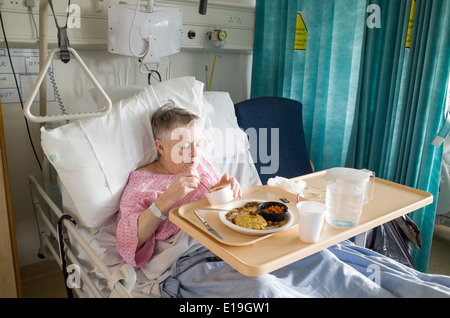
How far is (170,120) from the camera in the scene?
57.7 inches

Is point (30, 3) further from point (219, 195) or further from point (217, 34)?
point (219, 195)

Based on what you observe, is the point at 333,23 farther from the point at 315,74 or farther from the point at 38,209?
the point at 38,209

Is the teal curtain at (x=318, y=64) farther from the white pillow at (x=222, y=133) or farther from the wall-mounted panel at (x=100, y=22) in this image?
the white pillow at (x=222, y=133)

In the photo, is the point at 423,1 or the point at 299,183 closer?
the point at 299,183

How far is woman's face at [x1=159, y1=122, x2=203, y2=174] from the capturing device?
1433 mm

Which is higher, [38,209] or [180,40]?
[180,40]

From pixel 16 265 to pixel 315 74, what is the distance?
6.30 feet

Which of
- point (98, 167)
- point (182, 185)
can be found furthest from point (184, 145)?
point (98, 167)

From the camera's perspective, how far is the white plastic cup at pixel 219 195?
1.26 metres

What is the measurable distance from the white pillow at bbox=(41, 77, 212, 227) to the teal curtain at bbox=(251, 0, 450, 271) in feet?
3.56

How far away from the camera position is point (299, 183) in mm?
1427

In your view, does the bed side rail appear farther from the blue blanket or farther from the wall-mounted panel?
the wall-mounted panel

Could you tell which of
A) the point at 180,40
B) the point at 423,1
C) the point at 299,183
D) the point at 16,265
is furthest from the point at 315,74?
the point at 16,265

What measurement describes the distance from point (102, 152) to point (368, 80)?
4.68 ft
